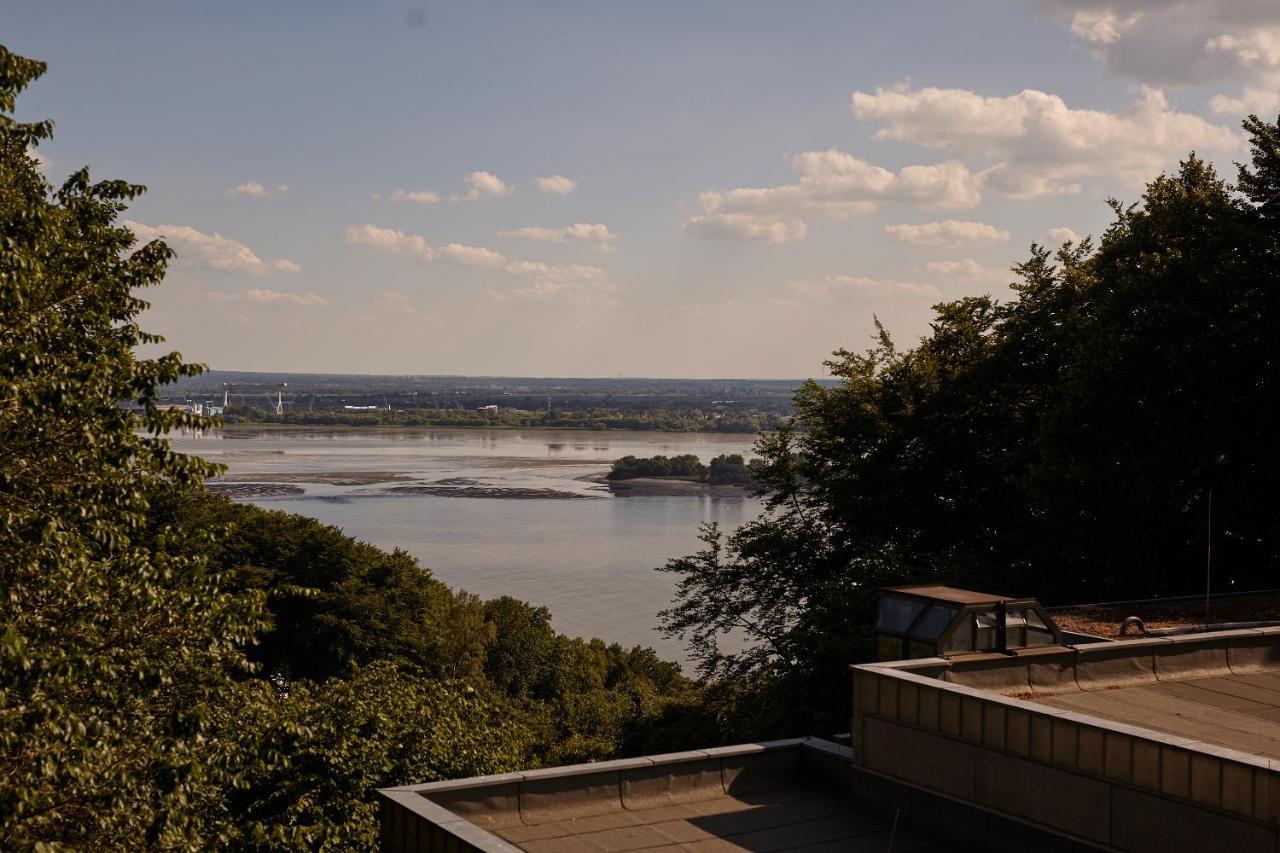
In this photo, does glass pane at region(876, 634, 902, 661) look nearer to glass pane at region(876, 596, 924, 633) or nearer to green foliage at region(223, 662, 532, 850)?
glass pane at region(876, 596, 924, 633)

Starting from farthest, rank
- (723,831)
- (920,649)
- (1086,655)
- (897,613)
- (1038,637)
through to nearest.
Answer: (897,613) < (1038,637) < (1086,655) < (920,649) < (723,831)

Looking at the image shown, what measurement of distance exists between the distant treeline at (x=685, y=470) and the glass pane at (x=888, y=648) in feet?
484

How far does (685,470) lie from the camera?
173 m

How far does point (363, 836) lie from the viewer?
20891 mm

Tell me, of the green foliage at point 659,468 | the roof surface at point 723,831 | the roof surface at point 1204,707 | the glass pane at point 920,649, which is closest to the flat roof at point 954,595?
the glass pane at point 920,649

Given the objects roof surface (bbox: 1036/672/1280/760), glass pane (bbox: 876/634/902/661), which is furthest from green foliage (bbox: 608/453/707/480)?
roof surface (bbox: 1036/672/1280/760)

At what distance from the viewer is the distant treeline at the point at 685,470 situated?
165 metres

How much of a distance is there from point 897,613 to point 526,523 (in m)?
104

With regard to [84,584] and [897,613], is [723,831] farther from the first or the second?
[84,584]

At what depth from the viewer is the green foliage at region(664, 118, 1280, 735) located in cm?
2739

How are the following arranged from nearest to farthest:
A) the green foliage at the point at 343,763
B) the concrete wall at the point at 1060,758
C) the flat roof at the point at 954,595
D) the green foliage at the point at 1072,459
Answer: the concrete wall at the point at 1060,758 → the flat roof at the point at 954,595 → the green foliage at the point at 343,763 → the green foliage at the point at 1072,459

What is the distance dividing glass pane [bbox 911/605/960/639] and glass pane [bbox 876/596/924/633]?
15 centimetres

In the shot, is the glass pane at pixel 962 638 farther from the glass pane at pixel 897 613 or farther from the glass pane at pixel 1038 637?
the glass pane at pixel 1038 637

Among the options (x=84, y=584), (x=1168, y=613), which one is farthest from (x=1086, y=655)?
(x=84, y=584)
